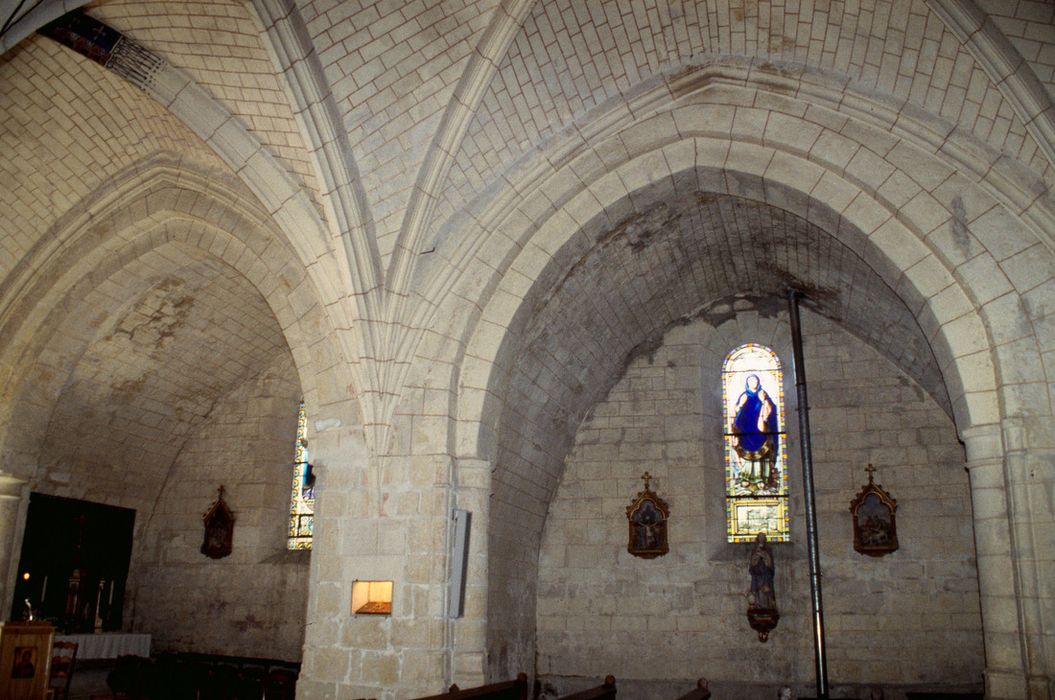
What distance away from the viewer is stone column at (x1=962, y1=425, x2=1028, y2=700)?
6.55 m

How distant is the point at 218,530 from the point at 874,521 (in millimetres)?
8019

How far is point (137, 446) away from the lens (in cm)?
1223

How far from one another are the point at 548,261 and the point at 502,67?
1.72m

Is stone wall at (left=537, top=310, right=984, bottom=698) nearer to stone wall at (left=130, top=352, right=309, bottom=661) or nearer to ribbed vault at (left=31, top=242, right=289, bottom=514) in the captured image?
stone wall at (left=130, top=352, right=309, bottom=661)

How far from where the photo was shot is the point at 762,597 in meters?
10.4

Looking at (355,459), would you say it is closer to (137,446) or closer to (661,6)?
(661,6)

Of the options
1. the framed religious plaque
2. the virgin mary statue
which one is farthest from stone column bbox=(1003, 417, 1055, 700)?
the framed religious plaque

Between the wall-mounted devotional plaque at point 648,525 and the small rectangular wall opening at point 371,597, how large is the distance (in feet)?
13.0

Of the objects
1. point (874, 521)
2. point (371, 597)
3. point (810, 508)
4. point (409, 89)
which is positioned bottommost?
point (371, 597)

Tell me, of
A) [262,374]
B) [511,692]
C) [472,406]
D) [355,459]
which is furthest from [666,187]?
[262,374]

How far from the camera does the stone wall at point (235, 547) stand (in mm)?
11758

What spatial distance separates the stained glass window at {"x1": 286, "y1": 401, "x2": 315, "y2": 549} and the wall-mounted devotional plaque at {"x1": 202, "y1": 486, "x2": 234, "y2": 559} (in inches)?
29.7

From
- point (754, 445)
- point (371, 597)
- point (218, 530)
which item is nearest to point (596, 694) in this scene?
point (371, 597)

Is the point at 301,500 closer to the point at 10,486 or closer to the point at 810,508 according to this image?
the point at 10,486
